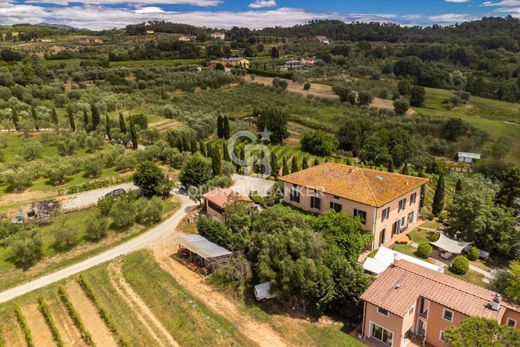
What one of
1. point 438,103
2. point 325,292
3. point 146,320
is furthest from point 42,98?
point 438,103

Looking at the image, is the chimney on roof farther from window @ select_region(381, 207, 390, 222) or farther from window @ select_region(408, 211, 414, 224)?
window @ select_region(408, 211, 414, 224)

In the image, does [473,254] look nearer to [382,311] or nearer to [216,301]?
[382,311]

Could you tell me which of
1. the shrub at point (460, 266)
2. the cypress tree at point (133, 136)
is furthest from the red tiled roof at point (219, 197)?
the cypress tree at point (133, 136)

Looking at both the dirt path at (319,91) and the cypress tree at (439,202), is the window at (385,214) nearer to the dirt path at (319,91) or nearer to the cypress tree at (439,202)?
the cypress tree at (439,202)

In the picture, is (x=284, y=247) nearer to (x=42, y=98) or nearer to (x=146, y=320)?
(x=146, y=320)

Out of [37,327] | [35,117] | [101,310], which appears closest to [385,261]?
[101,310]
